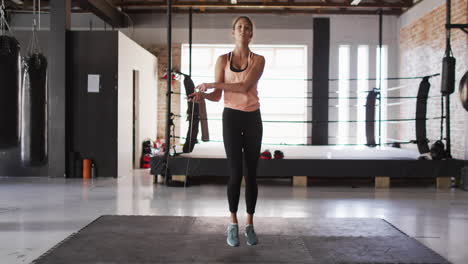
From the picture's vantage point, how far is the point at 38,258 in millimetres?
2680

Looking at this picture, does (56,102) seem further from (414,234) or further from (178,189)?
(414,234)

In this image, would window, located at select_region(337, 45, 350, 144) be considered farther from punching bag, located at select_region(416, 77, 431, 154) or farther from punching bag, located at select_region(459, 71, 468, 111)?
punching bag, located at select_region(459, 71, 468, 111)

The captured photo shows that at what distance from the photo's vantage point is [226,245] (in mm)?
2971

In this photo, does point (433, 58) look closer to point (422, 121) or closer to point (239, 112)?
point (422, 121)

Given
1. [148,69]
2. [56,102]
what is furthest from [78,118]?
[148,69]

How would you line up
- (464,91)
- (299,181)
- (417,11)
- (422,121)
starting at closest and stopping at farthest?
(464,91)
(299,181)
(422,121)
(417,11)

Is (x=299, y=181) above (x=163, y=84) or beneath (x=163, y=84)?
beneath

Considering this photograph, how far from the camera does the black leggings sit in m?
2.94

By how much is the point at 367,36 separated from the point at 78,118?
710cm

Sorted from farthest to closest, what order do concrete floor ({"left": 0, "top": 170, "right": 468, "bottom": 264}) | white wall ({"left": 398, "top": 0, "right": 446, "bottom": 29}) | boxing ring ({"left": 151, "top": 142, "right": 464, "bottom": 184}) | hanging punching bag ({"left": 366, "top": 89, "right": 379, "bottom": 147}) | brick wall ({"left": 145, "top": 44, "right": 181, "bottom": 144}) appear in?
brick wall ({"left": 145, "top": 44, "right": 181, "bottom": 144}), white wall ({"left": 398, "top": 0, "right": 446, "bottom": 29}), hanging punching bag ({"left": 366, "top": 89, "right": 379, "bottom": 147}), boxing ring ({"left": 151, "top": 142, "right": 464, "bottom": 184}), concrete floor ({"left": 0, "top": 170, "right": 468, "bottom": 264})

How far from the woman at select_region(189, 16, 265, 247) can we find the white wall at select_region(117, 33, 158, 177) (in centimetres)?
426

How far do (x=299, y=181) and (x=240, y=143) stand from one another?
3.32 metres

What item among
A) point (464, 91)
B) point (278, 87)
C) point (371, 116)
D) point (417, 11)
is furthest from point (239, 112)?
point (278, 87)

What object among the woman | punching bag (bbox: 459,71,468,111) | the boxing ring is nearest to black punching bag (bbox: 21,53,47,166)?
the woman
